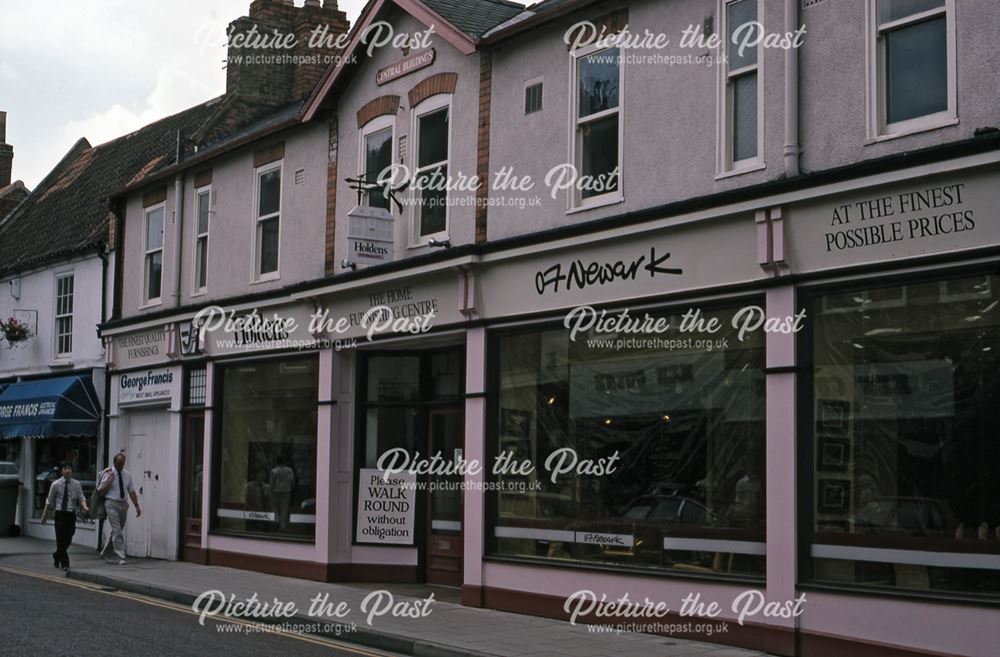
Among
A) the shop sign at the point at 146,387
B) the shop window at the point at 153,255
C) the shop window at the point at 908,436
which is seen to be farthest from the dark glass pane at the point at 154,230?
the shop window at the point at 908,436

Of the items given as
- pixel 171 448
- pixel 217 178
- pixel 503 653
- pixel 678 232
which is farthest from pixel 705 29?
pixel 171 448

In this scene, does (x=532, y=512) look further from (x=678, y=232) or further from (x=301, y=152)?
(x=301, y=152)

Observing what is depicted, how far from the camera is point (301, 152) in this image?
62.9ft

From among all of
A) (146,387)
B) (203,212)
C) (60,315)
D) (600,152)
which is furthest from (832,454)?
(60,315)

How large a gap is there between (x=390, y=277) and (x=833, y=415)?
719 centimetres

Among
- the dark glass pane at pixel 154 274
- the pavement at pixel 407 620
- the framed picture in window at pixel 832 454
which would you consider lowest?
the pavement at pixel 407 620

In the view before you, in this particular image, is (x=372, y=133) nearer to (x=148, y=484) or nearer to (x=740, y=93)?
(x=740, y=93)

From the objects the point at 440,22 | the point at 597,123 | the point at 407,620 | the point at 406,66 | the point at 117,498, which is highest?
the point at 440,22

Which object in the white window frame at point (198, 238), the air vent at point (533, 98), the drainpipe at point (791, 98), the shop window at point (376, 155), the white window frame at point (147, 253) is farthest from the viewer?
the white window frame at point (147, 253)

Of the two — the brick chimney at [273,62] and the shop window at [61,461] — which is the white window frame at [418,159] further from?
the shop window at [61,461]

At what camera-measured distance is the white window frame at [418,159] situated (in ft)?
52.9

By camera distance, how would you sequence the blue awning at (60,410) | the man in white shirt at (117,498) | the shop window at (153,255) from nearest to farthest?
the man in white shirt at (117,498), the shop window at (153,255), the blue awning at (60,410)

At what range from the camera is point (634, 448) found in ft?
43.5

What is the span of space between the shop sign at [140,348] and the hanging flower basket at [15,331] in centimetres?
479
